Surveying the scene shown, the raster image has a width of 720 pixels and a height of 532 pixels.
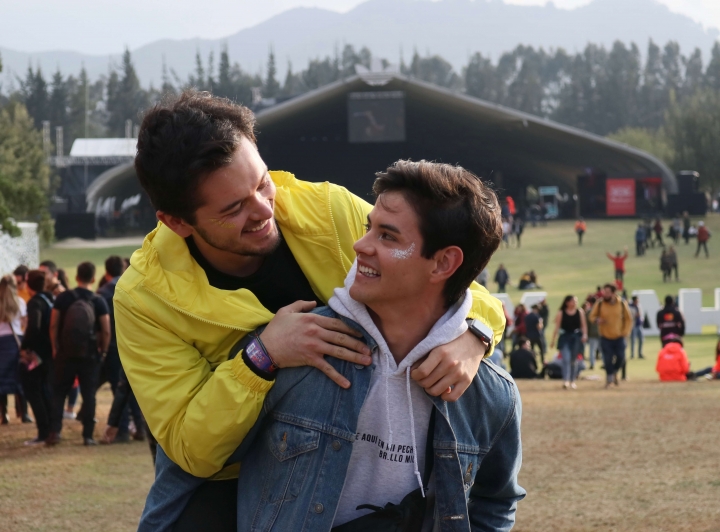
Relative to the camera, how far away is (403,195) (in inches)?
87.6

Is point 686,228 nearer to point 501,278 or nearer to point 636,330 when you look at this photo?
point 501,278

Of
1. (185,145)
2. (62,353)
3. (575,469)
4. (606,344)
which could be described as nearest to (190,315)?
(185,145)

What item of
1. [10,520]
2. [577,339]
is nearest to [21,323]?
[10,520]

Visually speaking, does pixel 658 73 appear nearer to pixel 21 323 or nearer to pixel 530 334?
pixel 530 334

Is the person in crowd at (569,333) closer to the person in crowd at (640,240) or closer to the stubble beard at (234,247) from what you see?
the stubble beard at (234,247)

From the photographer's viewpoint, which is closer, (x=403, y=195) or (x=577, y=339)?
(x=403, y=195)

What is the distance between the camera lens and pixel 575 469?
808 centimetres

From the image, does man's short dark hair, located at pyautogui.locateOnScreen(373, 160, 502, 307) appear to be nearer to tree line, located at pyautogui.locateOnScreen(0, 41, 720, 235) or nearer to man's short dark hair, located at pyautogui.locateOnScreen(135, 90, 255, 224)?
man's short dark hair, located at pyautogui.locateOnScreen(135, 90, 255, 224)

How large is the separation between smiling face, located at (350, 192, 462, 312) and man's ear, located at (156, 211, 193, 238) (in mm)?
515

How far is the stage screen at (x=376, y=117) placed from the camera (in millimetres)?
47688

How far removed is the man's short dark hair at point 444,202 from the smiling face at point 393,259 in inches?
0.8

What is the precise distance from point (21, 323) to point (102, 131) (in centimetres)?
10930

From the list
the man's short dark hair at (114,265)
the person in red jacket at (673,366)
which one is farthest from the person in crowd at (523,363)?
the man's short dark hair at (114,265)

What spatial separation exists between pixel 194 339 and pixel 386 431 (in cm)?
52
